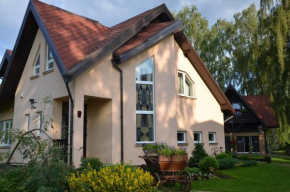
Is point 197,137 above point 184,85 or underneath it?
underneath

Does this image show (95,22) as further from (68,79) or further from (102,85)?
(68,79)

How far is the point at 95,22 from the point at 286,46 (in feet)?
36.3

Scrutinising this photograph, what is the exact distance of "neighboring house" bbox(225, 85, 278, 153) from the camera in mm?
28531

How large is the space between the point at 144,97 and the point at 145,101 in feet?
0.57

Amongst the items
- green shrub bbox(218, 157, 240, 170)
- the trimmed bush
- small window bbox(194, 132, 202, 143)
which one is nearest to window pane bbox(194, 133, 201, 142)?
small window bbox(194, 132, 202, 143)

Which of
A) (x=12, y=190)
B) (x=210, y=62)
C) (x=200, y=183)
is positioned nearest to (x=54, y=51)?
(x=12, y=190)

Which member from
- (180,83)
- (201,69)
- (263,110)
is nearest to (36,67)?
(180,83)

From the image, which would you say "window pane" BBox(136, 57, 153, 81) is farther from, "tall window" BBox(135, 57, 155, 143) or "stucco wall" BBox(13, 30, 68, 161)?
"stucco wall" BBox(13, 30, 68, 161)

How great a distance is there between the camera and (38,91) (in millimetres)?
12383

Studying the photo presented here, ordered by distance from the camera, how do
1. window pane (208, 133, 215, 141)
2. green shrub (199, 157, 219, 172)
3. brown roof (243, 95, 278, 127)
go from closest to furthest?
green shrub (199, 157, 219, 172) < window pane (208, 133, 215, 141) < brown roof (243, 95, 278, 127)

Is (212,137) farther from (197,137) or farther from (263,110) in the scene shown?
(263,110)

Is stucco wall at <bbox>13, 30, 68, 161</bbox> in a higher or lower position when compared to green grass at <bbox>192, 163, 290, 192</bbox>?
higher

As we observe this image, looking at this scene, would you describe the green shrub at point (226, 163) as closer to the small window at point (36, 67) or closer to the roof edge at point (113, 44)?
the roof edge at point (113, 44)

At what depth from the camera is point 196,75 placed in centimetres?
1616
